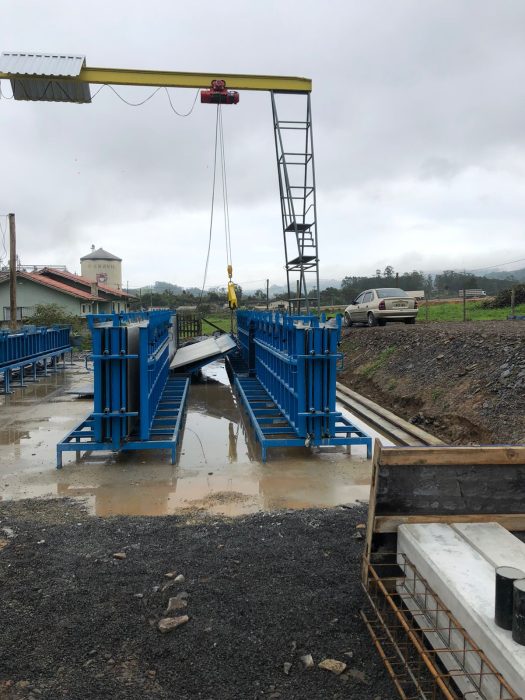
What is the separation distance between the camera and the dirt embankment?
26.1 feet

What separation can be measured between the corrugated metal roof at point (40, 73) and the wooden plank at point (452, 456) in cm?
997

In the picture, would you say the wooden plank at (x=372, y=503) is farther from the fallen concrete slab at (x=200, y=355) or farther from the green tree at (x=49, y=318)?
the green tree at (x=49, y=318)

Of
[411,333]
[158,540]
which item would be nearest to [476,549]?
[158,540]

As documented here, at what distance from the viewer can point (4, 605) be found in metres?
3.54

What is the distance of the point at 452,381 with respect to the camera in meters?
9.88

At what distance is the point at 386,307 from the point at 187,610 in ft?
51.2

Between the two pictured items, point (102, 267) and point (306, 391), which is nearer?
point (306, 391)

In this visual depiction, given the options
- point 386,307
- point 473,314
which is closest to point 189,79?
point 386,307

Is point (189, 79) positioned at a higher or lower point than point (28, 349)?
higher

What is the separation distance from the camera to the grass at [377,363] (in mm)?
13595

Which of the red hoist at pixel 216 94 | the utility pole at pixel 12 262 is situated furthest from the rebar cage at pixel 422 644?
the utility pole at pixel 12 262

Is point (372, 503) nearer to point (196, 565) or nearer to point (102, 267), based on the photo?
point (196, 565)

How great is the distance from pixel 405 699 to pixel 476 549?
90 cm

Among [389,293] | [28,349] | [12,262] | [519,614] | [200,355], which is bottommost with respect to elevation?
[519,614]
